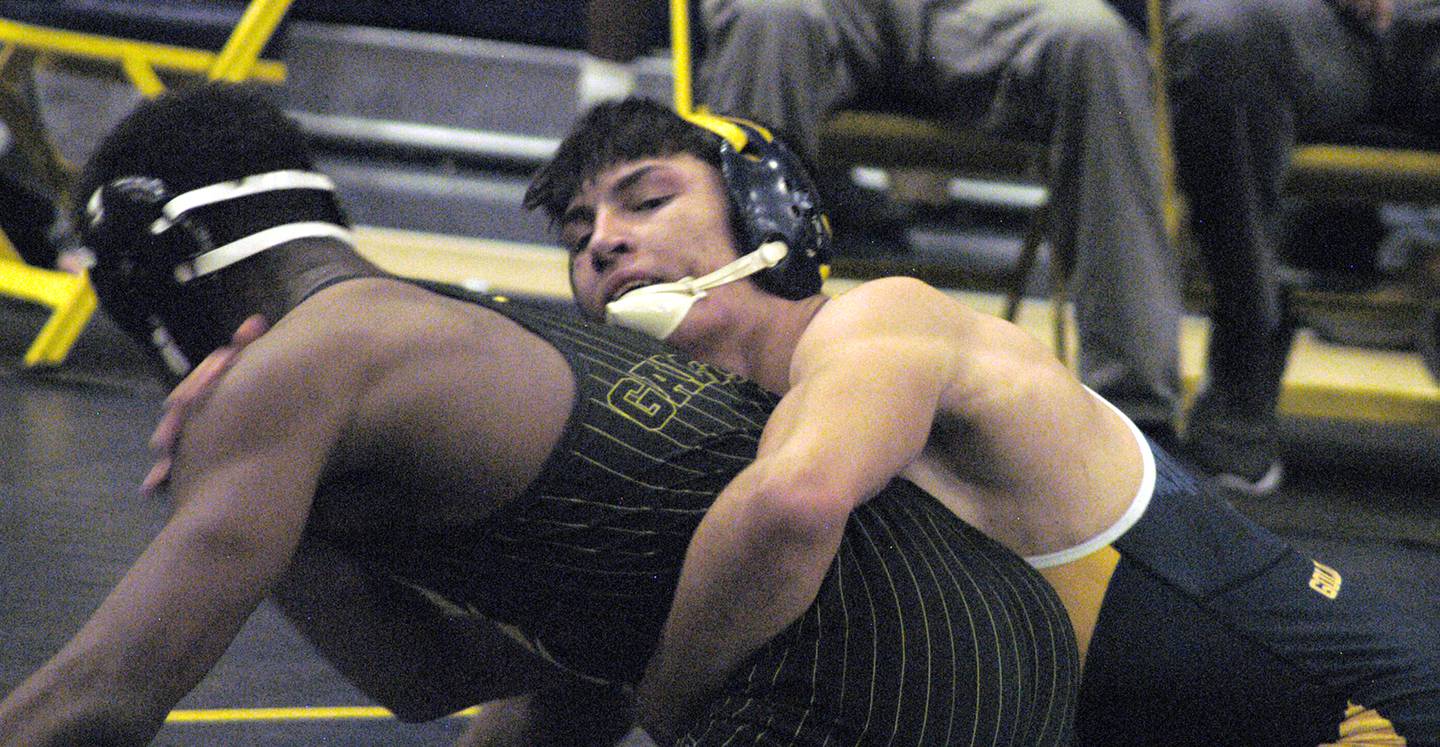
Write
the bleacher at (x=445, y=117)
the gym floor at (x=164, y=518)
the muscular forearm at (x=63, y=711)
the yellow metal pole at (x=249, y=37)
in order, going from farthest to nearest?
the bleacher at (x=445, y=117) < the yellow metal pole at (x=249, y=37) < the gym floor at (x=164, y=518) < the muscular forearm at (x=63, y=711)

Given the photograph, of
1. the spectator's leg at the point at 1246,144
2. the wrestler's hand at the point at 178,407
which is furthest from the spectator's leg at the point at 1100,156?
the wrestler's hand at the point at 178,407

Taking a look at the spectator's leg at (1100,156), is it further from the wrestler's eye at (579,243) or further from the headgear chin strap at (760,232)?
the wrestler's eye at (579,243)

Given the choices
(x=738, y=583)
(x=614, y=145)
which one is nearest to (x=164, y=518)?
(x=614, y=145)

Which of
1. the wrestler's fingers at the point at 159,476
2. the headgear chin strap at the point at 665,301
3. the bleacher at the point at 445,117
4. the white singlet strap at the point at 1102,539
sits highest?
the wrestler's fingers at the point at 159,476

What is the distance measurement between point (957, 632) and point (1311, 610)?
0.38 metres

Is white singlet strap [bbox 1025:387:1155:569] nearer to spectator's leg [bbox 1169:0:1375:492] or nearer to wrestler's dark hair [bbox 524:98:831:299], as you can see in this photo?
wrestler's dark hair [bbox 524:98:831:299]

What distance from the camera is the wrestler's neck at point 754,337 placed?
143cm

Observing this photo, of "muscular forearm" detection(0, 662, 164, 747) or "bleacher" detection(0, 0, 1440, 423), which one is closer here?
"muscular forearm" detection(0, 662, 164, 747)

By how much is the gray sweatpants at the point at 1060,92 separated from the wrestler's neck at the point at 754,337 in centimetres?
127

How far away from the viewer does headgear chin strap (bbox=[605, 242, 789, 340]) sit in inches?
55.1

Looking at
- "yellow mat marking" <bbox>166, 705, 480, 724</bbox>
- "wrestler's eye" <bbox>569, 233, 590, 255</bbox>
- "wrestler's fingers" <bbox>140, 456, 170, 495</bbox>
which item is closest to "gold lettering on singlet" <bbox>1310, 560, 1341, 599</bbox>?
"wrestler's eye" <bbox>569, 233, 590, 255</bbox>

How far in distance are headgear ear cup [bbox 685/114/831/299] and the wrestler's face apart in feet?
0.09

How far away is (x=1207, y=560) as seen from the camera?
4.39 feet

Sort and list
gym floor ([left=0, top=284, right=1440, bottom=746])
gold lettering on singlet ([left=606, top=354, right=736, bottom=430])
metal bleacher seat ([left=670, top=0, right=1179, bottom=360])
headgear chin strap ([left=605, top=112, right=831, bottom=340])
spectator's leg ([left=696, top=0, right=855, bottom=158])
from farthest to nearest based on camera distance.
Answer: metal bleacher seat ([left=670, top=0, right=1179, bottom=360]) → spectator's leg ([left=696, top=0, right=855, bottom=158]) → gym floor ([left=0, top=284, right=1440, bottom=746]) → headgear chin strap ([left=605, top=112, right=831, bottom=340]) → gold lettering on singlet ([left=606, top=354, right=736, bottom=430])
